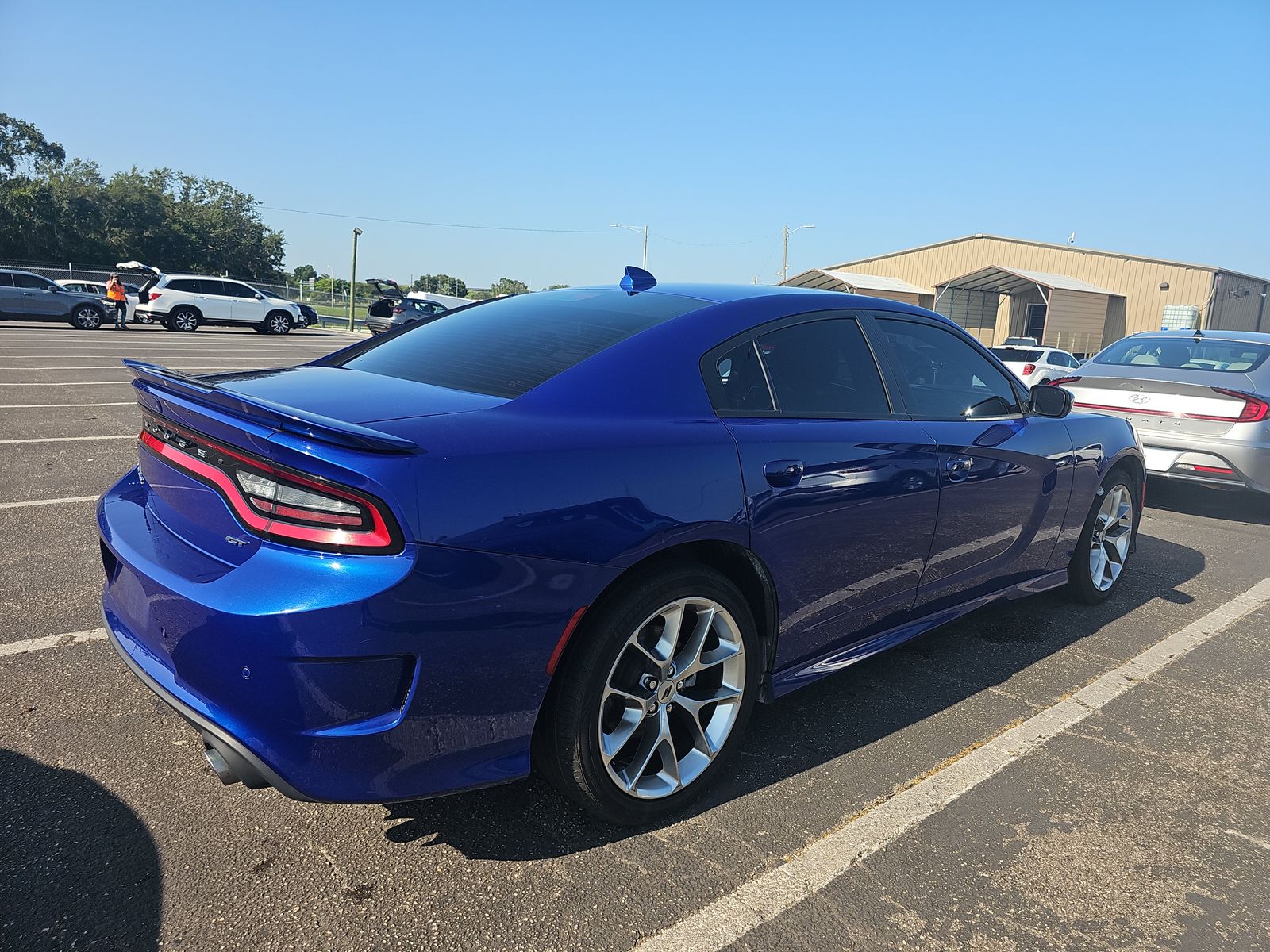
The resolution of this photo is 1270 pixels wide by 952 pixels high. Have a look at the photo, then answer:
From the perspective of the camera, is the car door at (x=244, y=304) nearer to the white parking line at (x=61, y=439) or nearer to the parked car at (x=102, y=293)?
the parked car at (x=102, y=293)

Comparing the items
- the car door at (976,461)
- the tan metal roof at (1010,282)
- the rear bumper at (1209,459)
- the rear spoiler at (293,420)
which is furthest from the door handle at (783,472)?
the tan metal roof at (1010,282)

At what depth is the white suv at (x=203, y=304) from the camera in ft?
80.4

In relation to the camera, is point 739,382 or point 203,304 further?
point 203,304

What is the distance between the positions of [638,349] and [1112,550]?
3.40 m

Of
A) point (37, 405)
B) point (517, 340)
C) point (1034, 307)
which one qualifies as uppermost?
point (1034, 307)

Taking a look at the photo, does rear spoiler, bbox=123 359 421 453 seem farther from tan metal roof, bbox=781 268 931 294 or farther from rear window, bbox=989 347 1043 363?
tan metal roof, bbox=781 268 931 294

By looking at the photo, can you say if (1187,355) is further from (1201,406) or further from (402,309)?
(402,309)

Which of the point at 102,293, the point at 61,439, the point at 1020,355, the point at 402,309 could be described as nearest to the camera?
the point at 61,439

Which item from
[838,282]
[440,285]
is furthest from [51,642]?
[440,285]

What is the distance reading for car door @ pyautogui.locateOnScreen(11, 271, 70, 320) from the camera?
2205cm

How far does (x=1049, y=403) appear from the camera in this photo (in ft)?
12.9

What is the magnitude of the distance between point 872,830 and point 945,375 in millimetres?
1930

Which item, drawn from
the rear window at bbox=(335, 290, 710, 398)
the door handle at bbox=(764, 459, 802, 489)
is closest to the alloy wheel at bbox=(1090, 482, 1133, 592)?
the door handle at bbox=(764, 459, 802, 489)

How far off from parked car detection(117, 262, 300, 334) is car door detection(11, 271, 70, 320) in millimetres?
2268
